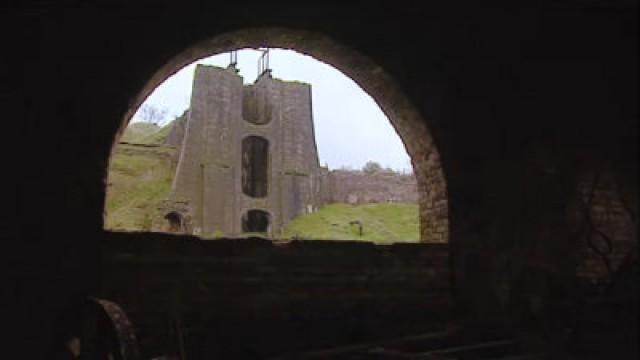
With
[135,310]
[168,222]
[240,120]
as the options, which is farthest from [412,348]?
[240,120]

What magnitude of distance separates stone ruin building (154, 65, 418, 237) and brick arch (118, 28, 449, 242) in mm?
21806

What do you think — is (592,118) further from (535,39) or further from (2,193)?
(2,193)

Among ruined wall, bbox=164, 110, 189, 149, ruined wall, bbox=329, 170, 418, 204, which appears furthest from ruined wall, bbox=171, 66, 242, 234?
ruined wall, bbox=329, 170, 418, 204

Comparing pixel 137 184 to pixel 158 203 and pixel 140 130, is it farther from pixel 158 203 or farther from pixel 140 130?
pixel 140 130

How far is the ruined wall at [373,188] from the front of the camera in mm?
27969

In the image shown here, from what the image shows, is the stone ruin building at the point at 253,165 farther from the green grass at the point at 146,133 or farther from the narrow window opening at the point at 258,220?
the green grass at the point at 146,133

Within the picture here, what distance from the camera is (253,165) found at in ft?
104

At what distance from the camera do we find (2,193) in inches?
145

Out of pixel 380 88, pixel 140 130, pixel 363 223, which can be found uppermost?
pixel 140 130

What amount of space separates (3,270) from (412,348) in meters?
2.67

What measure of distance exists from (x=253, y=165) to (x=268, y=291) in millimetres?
27532

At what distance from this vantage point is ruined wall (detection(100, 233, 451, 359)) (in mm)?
4004

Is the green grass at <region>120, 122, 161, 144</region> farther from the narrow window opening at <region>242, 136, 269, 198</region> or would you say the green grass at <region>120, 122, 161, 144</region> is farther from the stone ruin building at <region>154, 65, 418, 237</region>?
the narrow window opening at <region>242, 136, 269, 198</region>

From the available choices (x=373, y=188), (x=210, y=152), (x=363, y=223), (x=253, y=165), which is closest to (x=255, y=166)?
(x=253, y=165)
